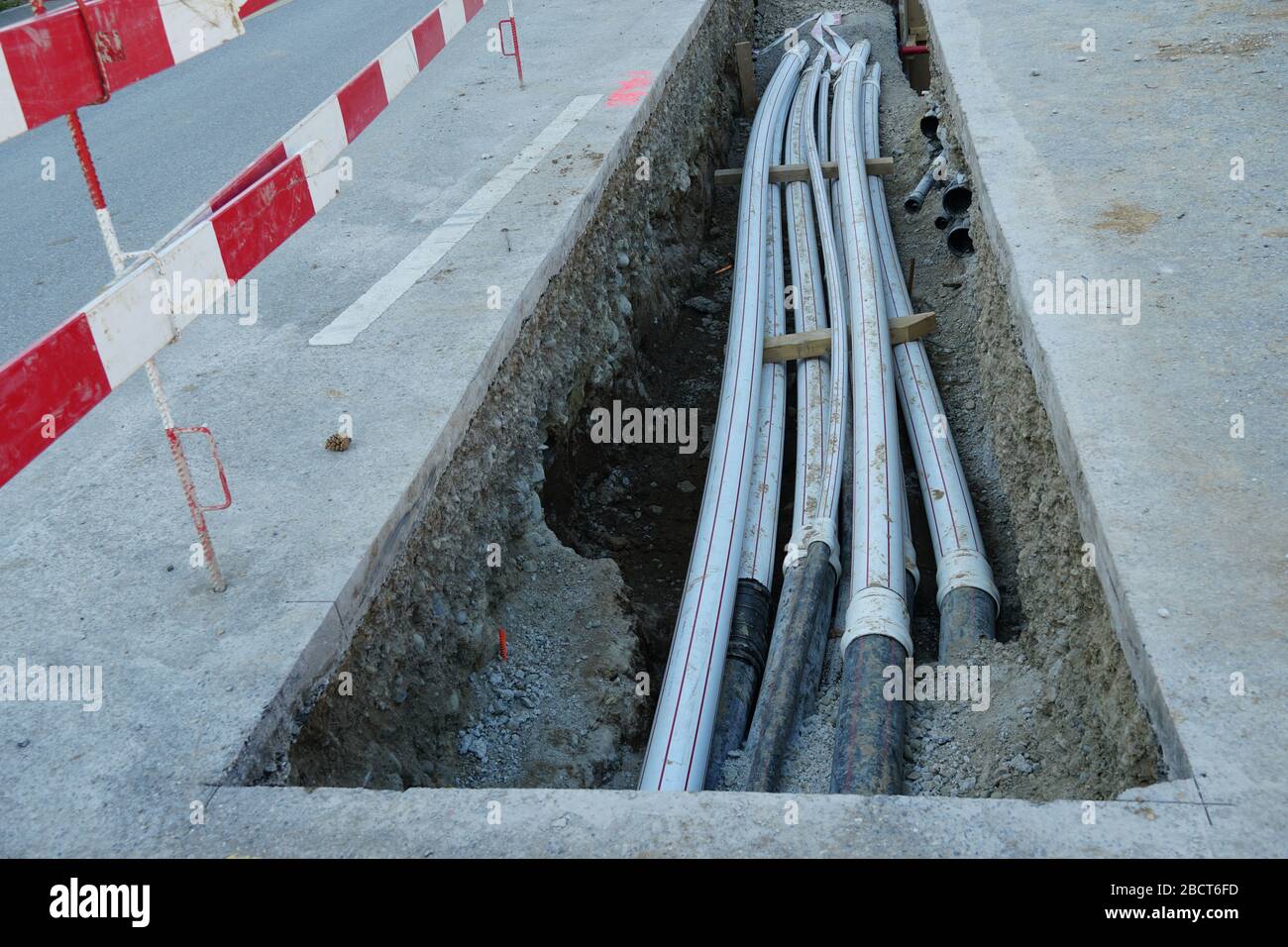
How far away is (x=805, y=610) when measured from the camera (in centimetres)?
365

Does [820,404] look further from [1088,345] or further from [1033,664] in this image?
[1033,664]

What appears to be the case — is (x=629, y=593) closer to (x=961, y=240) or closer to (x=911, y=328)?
(x=911, y=328)

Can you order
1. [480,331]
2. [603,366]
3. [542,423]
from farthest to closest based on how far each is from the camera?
[603,366] → [542,423] → [480,331]

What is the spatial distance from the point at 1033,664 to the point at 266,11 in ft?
34.8

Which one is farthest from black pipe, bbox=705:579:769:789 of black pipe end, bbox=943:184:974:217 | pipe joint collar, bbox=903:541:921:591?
black pipe end, bbox=943:184:974:217

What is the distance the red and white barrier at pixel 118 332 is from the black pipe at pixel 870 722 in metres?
2.25

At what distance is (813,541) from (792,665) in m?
0.65

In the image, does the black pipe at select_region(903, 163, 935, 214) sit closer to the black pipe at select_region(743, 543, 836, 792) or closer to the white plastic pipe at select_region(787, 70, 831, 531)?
the white plastic pipe at select_region(787, 70, 831, 531)

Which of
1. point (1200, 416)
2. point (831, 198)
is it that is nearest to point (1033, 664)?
point (1200, 416)

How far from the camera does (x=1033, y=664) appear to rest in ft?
10.8

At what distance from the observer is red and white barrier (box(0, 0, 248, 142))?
2316 millimetres

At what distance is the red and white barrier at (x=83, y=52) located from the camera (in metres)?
2.32

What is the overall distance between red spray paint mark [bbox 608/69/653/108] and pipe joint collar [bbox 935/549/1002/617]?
12.5 ft

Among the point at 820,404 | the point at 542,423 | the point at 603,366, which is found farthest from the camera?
the point at 603,366
